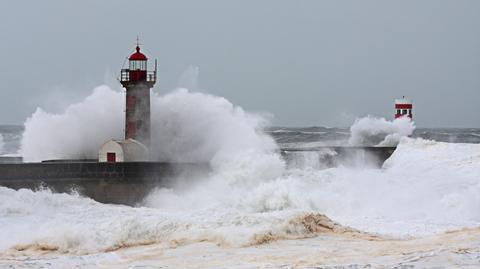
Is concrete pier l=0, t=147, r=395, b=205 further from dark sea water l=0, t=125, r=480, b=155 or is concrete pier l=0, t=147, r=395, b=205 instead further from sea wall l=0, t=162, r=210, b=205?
dark sea water l=0, t=125, r=480, b=155

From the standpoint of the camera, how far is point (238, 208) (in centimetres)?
1285

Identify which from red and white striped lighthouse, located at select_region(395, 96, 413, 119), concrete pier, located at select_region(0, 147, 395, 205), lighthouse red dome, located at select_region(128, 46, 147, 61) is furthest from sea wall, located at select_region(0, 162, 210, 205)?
red and white striped lighthouse, located at select_region(395, 96, 413, 119)

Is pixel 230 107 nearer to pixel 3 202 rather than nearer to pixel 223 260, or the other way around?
pixel 3 202

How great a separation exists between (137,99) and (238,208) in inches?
159

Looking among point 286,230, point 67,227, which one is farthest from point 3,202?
point 286,230

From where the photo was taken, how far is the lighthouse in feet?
51.6

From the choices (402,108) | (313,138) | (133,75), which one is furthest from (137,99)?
(313,138)

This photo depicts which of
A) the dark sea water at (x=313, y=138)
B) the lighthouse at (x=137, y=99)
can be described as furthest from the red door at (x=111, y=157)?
the dark sea water at (x=313, y=138)

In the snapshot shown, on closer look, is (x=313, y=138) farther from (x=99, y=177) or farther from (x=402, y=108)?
(x=99, y=177)

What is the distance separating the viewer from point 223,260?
8.02 metres

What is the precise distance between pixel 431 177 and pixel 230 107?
18.4 ft

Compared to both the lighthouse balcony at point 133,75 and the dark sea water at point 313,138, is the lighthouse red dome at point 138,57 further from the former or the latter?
the dark sea water at point 313,138

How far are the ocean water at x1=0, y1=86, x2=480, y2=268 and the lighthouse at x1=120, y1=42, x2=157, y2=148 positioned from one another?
0.93 meters

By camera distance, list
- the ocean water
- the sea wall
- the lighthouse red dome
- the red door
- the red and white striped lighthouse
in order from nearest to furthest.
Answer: the ocean water < the sea wall < the red door < the lighthouse red dome < the red and white striped lighthouse
